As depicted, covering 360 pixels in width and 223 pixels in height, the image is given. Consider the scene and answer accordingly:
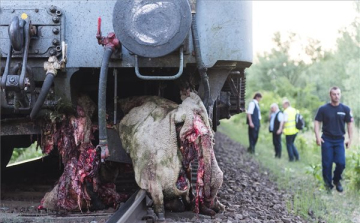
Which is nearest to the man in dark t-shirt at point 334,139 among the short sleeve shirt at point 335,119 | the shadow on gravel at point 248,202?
the short sleeve shirt at point 335,119

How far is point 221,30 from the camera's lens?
443 centimetres

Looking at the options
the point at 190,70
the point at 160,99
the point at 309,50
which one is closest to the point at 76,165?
the point at 160,99

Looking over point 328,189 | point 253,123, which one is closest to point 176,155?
point 328,189

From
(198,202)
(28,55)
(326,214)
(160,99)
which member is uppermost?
(28,55)

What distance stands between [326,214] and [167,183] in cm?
196

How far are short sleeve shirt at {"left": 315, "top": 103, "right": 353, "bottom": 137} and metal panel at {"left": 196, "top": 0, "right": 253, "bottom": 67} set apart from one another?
292cm

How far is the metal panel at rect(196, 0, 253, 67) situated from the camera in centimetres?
434

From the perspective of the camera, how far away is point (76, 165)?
434 centimetres

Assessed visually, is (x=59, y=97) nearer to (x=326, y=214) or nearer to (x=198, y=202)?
(x=198, y=202)

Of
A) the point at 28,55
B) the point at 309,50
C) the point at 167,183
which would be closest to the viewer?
the point at 167,183

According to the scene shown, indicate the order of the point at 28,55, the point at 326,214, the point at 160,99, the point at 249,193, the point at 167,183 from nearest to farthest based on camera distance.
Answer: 1. the point at 167,183
2. the point at 28,55
3. the point at 160,99
4. the point at 326,214
5. the point at 249,193

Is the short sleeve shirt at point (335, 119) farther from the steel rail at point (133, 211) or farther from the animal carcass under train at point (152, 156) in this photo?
the steel rail at point (133, 211)

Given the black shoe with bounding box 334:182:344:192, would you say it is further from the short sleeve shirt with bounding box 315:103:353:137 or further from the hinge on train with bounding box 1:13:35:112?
the hinge on train with bounding box 1:13:35:112

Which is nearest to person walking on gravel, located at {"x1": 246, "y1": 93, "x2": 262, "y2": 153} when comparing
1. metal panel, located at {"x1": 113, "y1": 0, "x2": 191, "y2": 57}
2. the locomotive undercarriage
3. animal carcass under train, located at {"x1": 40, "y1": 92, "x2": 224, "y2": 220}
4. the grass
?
the grass
